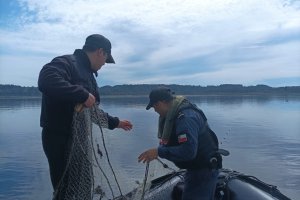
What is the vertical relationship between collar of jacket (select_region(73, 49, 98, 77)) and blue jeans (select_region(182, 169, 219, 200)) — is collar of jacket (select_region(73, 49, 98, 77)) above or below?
above

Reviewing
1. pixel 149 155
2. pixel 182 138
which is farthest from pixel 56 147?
pixel 182 138

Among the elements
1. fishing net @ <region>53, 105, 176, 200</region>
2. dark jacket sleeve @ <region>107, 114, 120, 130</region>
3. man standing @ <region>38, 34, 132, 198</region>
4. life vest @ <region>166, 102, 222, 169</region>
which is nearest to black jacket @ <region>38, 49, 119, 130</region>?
man standing @ <region>38, 34, 132, 198</region>

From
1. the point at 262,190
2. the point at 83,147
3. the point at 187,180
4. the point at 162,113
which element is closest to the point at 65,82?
the point at 83,147

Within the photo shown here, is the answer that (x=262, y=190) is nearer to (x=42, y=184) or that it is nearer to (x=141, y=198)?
(x=141, y=198)

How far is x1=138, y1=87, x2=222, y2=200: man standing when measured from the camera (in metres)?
3.58

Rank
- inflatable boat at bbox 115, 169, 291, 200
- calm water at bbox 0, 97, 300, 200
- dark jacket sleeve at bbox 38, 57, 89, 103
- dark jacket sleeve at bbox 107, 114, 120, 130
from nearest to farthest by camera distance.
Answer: dark jacket sleeve at bbox 38, 57, 89, 103, inflatable boat at bbox 115, 169, 291, 200, dark jacket sleeve at bbox 107, 114, 120, 130, calm water at bbox 0, 97, 300, 200

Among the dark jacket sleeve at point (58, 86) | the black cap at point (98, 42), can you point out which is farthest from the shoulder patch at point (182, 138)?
the black cap at point (98, 42)

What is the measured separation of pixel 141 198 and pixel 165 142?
0.69m

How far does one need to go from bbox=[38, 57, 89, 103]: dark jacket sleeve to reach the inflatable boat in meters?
1.40

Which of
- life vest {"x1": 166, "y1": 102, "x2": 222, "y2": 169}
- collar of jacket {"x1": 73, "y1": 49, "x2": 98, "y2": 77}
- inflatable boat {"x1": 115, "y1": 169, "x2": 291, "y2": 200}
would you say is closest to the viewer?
collar of jacket {"x1": 73, "y1": 49, "x2": 98, "y2": 77}

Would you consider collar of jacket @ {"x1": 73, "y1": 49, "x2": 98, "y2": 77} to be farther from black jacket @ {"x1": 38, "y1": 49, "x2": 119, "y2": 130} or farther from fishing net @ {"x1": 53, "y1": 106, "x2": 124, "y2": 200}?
fishing net @ {"x1": 53, "y1": 106, "x2": 124, "y2": 200}

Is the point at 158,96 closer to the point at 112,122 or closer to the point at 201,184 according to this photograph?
the point at 112,122

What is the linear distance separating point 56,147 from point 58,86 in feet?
2.19

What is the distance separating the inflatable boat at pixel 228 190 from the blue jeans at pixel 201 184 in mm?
129
